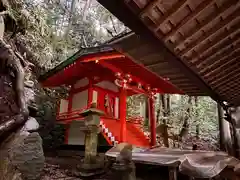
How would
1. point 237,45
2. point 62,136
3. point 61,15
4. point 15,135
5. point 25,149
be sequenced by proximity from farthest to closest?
point 61,15
point 62,136
point 15,135
point 25,149
point 237,45

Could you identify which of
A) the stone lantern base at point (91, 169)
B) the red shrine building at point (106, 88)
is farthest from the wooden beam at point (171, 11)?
the red shrine building at point (106, 88)

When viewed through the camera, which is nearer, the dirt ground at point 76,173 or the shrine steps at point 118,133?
the dirt ground at point 76,173

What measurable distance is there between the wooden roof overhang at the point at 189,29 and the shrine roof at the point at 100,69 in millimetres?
5307

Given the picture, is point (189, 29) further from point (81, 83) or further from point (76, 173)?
point (81, 83)

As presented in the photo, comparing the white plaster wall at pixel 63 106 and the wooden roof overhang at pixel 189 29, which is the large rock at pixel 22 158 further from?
the white plaster wall at pixel 63 106

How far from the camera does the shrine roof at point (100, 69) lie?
8336 mm

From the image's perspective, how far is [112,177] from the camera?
584 cm

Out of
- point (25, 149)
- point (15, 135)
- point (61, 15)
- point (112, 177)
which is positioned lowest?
point (112, 177)

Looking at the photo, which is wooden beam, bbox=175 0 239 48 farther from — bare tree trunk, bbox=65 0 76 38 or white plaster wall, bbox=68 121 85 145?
bare tree trunk, bbox=65 0 76 38

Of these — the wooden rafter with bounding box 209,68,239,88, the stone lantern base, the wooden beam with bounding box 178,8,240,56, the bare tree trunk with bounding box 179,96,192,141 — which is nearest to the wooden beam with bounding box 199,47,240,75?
the wooden rafter with bounding box 209,68,239,88

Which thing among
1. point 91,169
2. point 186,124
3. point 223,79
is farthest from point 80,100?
point 186,124

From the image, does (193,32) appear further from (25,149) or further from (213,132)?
(213,132)

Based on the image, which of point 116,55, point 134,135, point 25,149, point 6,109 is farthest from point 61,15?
point 25,149

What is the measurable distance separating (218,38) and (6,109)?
5416 millimetres
